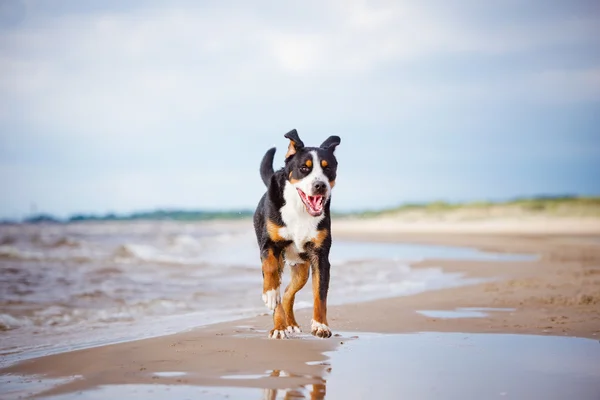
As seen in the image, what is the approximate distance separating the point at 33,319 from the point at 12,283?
4365 mm

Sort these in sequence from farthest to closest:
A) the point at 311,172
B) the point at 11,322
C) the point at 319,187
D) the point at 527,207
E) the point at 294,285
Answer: the point at 527,207, the point at 11,322, the point at 294,285, the point at 311,172, the point at 319,187

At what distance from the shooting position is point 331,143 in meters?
6.16

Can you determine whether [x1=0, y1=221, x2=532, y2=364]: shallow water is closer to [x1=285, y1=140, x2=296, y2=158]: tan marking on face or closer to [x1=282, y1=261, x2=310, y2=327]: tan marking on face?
[x1=282, y1=261, x2=310, y2=327]: tan marking on face

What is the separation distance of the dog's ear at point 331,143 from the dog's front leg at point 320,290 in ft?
3.05

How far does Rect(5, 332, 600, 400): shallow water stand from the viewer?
4.06 m

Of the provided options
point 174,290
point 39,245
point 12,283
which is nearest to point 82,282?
point 12,283

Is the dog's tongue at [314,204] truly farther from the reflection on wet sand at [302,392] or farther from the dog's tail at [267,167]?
the reflection on wet sand at [302,392]

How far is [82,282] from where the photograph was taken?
1266 cm

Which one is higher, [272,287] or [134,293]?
[272,287]

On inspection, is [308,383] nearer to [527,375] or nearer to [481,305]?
[527,375]

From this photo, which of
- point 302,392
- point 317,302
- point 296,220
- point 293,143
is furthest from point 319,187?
point 302,392

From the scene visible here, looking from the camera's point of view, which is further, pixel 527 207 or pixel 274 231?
pixel 527 207

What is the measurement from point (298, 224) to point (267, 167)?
102 centimetres

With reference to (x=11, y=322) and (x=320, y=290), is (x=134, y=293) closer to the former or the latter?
(x=11, y=322)
